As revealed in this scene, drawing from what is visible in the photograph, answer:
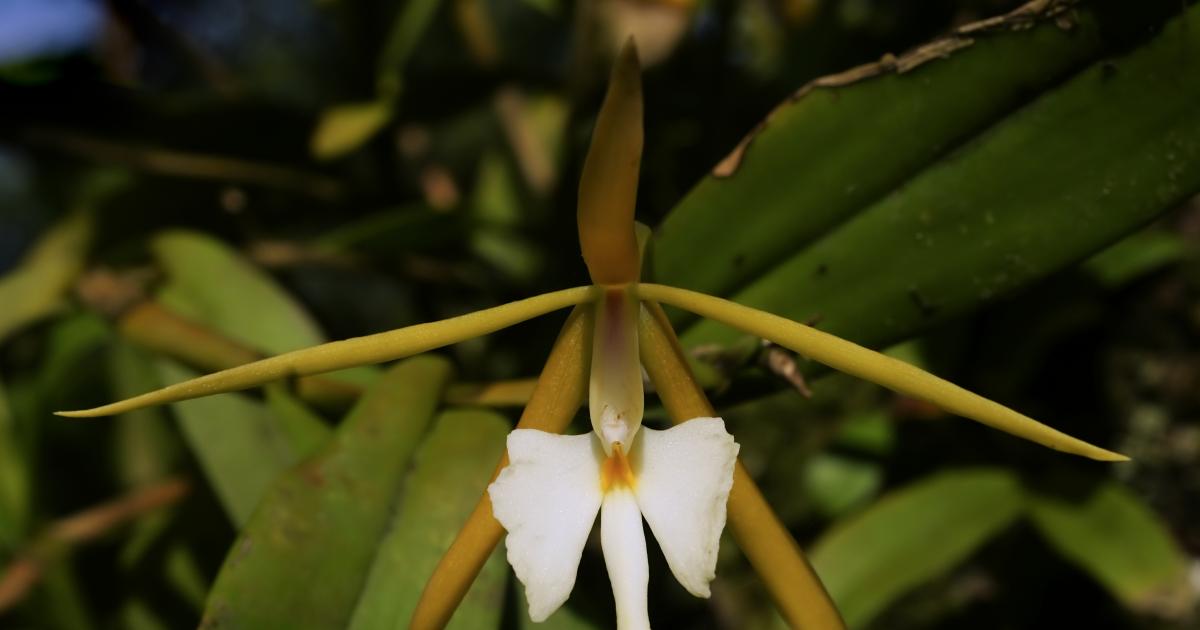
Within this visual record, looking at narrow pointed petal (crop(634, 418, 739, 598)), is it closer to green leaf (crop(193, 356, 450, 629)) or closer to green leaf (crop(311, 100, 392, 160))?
green leaf (crop(193, 356, 450, 629))

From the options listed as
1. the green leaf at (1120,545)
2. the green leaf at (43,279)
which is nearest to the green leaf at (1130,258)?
the green leaf at (1120,545)

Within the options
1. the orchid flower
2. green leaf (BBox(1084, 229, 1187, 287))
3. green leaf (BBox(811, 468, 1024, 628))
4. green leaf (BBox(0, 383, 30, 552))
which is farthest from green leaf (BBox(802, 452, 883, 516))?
green leaf (BBox(0, 383, 30, 552))

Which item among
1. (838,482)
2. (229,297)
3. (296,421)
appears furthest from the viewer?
(838,482)

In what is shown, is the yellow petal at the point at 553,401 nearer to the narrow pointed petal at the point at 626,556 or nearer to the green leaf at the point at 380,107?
the narrow pointed petal at the point at 626,556

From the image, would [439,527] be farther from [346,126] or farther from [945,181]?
[346,126]

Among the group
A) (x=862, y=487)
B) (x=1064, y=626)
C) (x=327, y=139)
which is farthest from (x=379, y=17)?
(x=1064, y=626)

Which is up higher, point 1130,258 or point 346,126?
point 346,126

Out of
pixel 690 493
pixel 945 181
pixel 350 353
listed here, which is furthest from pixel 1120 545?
pixel 350 353
